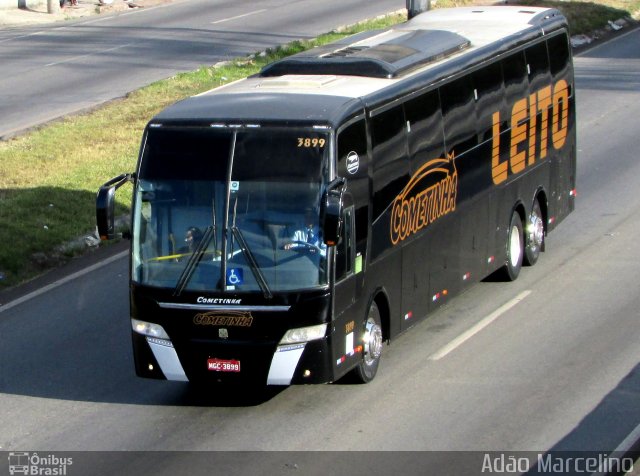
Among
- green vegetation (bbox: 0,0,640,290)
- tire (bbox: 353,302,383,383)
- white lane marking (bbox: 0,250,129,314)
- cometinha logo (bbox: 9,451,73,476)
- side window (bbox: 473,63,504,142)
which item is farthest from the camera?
green vegetation (bbox: 0,0,640,290)

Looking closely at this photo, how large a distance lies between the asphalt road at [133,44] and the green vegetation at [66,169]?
1.19m

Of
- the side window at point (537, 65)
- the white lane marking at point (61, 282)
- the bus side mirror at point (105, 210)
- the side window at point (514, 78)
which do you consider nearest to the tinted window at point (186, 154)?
the bus side mirror at point (105, 210)

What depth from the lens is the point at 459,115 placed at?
46.0ft

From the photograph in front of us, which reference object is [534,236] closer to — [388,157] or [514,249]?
[514,249]

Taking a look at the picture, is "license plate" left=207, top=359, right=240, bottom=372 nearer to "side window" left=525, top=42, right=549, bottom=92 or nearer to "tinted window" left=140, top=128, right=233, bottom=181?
"tinted window" left=140, top=128, right=233, bottom=181

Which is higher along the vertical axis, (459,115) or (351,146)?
(351,146)

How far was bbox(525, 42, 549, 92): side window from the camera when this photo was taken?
16203mm

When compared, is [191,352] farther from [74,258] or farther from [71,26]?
[71,26]

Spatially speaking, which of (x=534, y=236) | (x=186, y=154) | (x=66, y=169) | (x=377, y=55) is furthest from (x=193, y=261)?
(x=66, y=169)

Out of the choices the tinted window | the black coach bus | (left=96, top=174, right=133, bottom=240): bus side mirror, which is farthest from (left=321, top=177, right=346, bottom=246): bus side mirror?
(left=96, top=174, right=133, bottom=240): bus side mirror

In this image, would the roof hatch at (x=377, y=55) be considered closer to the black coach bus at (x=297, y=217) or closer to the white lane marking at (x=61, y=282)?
the black coach bus at (x=297, y=217)

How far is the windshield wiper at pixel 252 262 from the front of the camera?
35.9 feet

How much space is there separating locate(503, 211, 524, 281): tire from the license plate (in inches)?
216
